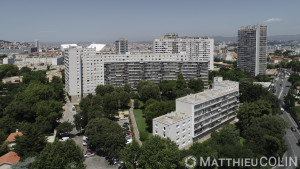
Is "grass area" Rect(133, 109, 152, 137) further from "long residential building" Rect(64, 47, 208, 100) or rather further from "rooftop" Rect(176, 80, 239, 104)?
"long residential building" Rect(64, 47, 208, 100)

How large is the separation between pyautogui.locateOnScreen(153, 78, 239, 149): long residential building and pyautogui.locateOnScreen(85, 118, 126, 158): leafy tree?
4010 mm

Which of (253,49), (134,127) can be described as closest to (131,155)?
(134,127)

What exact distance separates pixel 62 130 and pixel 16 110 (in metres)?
7.69

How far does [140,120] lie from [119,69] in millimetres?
16319

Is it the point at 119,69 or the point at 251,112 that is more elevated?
the point at 119,69

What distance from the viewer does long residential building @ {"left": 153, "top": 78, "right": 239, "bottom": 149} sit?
23.1 metres

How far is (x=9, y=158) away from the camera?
20.3m

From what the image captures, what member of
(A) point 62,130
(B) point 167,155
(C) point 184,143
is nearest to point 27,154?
(A) point 62,130

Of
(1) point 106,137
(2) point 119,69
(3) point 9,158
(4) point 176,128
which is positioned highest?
(2) point 119,69

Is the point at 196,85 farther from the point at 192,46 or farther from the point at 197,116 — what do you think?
A: the point at 192,46

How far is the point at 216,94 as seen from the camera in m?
28.8

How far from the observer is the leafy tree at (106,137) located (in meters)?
20.7

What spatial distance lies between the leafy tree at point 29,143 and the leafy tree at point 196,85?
28327 mm

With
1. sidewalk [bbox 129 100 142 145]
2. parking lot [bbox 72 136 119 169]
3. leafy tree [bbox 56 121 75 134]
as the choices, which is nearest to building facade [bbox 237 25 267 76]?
sidewalk [bbox 129 100 142 145]
